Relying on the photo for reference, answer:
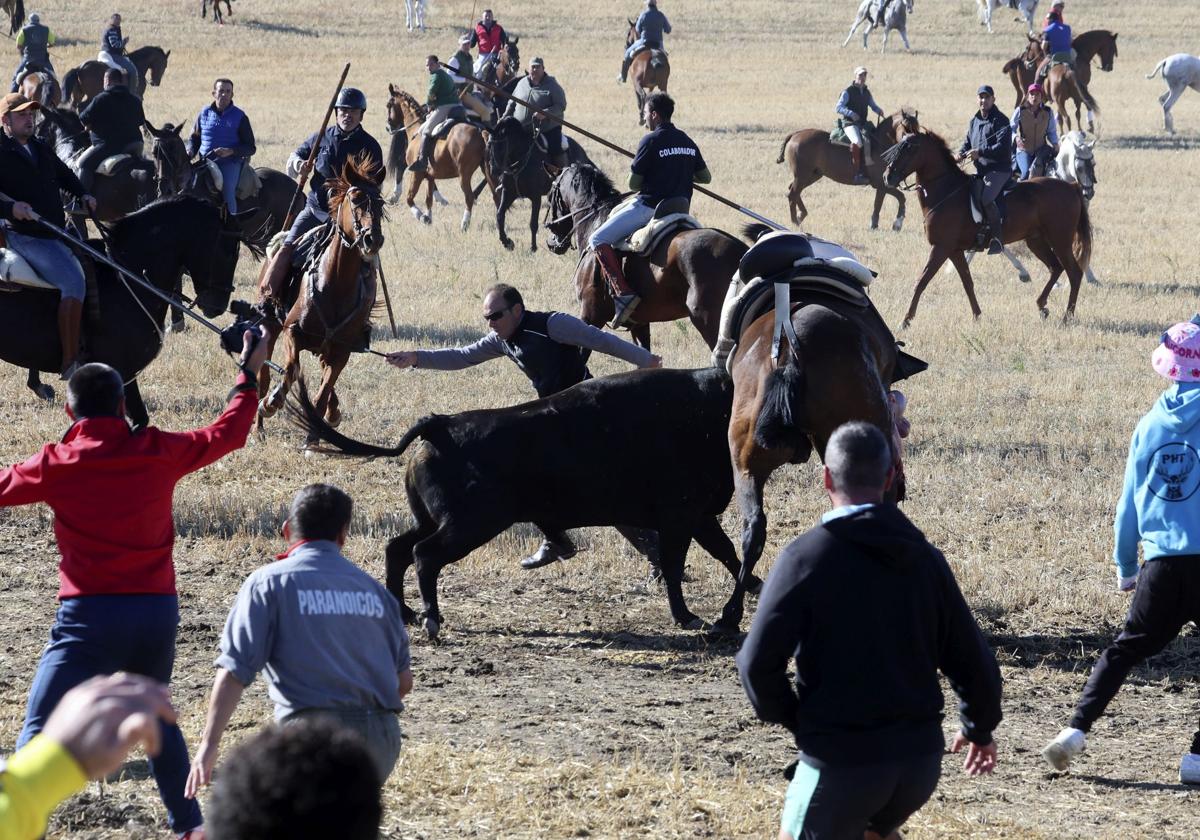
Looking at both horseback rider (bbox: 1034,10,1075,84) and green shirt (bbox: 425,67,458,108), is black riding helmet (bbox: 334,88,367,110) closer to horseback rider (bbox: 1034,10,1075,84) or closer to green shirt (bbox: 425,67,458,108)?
green shirt (bbox: 425,67,458,108)

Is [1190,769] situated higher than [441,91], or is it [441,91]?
[441,91]

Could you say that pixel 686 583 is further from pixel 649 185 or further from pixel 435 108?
pixel 435 108

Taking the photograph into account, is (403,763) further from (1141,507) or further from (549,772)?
(1141,507)

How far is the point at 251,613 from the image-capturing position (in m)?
4.09

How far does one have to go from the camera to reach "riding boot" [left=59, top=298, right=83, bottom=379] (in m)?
9.81

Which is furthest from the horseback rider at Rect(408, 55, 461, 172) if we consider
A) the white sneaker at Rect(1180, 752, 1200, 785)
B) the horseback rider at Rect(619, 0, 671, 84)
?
the white sneaker at Rect(1180, 752, 1200, 785)

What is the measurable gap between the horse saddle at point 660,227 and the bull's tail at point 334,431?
4.61 metres

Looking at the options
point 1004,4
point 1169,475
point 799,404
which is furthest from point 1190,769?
point 1004,4

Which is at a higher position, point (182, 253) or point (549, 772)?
point (182, 253)

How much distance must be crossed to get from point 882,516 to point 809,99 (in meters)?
36.4

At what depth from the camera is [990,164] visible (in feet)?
56.8

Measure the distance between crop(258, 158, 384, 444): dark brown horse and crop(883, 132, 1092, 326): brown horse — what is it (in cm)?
728

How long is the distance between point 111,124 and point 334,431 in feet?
34.2

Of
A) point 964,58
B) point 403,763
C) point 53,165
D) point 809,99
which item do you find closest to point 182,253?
point 53,165
